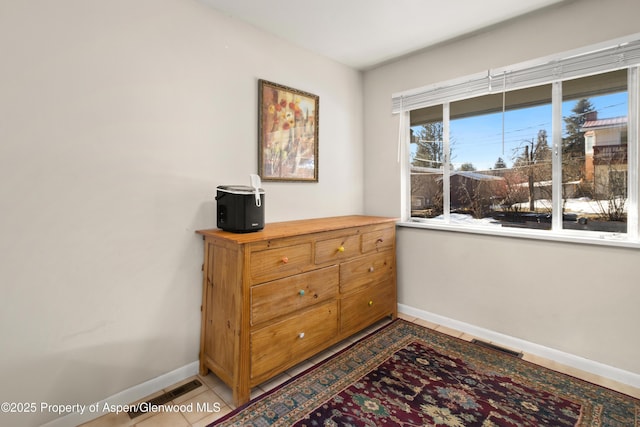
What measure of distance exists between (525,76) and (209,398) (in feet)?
10.1

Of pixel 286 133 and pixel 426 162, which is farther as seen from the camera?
pixel 426 162

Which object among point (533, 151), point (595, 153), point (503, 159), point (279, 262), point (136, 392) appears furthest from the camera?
point (503, 159)

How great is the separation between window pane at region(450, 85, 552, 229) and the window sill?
0.34ft

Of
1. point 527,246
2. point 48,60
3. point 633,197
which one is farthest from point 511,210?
point 48,60

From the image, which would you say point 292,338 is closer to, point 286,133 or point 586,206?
point 286,133

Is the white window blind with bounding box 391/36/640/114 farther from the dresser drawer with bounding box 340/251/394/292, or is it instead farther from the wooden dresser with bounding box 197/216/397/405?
the dresser drawer with bounding box 340/251/394/292

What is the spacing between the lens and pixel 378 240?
268 centimetres

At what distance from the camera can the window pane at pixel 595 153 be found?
201 cm

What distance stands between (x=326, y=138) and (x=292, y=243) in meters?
1.33

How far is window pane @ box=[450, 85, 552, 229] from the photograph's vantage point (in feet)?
7.62

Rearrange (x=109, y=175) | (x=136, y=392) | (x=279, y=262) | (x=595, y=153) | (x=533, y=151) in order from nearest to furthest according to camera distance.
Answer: (x=109, y=175) < (x=136, y=392) < (x=279, y=262) < (x=595, y=153) < (x=533, y=151)

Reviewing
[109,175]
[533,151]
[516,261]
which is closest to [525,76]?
[533,151]

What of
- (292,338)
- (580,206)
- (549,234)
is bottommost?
(292,338)

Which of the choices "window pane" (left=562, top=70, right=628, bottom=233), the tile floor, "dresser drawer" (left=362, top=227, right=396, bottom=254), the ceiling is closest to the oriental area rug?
the tile floor
